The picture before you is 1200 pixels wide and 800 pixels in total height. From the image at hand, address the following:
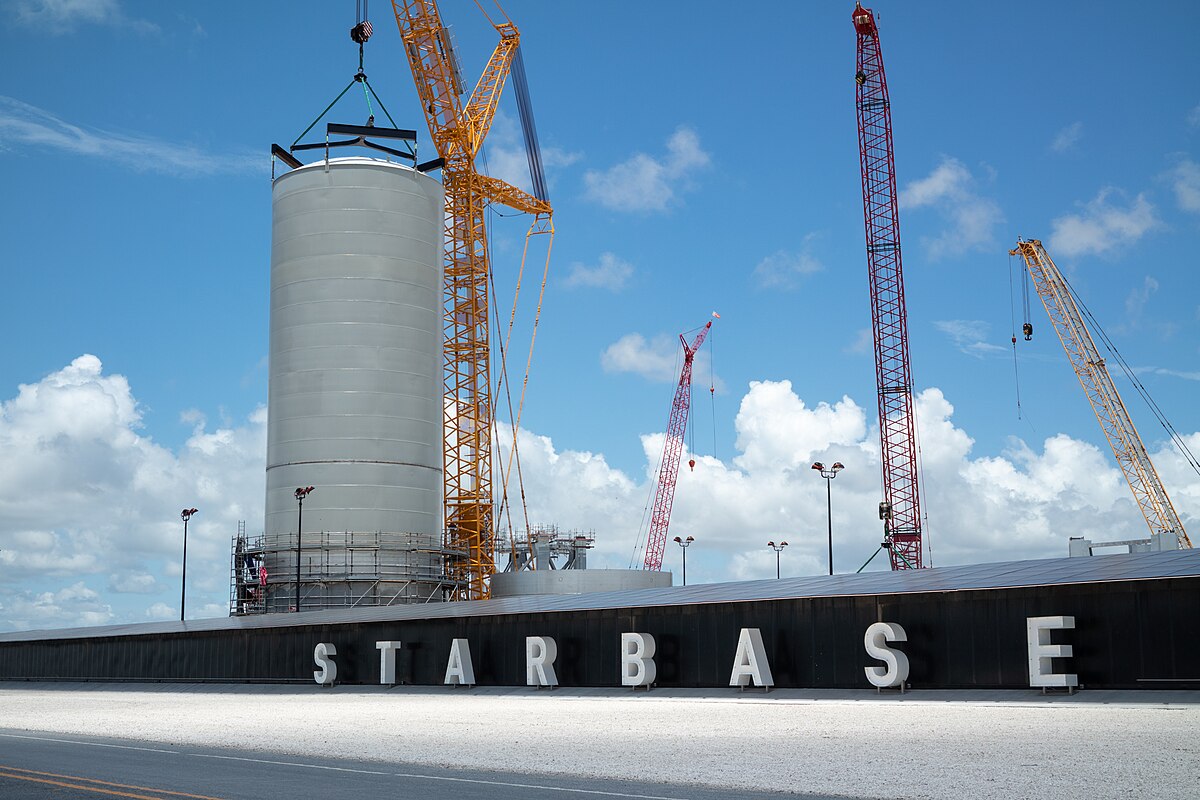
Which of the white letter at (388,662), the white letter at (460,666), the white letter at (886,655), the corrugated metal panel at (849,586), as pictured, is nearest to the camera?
the corrugated metal panel at (849,586)

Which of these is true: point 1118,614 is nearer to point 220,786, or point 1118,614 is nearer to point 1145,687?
point 1145,687

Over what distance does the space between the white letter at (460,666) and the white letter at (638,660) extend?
926 centimetres

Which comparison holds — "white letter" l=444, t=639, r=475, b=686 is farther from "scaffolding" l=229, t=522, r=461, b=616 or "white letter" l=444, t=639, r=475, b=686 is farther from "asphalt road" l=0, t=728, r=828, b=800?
"scaffolding" l=229, t=522, r=461, b=616

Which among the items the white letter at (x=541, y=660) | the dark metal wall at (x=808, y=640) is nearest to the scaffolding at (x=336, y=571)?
the dark metal wall at (x=808, y=640)

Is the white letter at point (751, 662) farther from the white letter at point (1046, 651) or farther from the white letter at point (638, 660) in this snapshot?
the white letter at point (1046, 651)

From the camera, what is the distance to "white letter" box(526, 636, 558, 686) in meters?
49.3

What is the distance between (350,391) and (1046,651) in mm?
65115

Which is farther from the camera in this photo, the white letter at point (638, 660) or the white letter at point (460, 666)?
the white letter at point (460, 666)

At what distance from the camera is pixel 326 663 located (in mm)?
59500

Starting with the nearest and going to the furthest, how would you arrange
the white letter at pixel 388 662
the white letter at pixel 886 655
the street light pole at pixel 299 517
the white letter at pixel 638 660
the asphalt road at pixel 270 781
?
the asphalt road at pixel 270 781 < the white letter at pixel 886 655 < the white letter at pixel 638 660 < the white letter at pixel 388 662 < the street light pole at pixel 299 517

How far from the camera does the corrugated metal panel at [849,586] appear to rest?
37.0 meters

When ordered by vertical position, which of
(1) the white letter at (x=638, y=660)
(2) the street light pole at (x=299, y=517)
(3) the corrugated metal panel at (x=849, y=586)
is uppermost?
(2) the street light pole at (x=299, y=517)

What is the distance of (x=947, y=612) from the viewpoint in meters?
38.3

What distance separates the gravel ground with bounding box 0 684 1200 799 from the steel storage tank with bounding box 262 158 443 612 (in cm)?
4308
